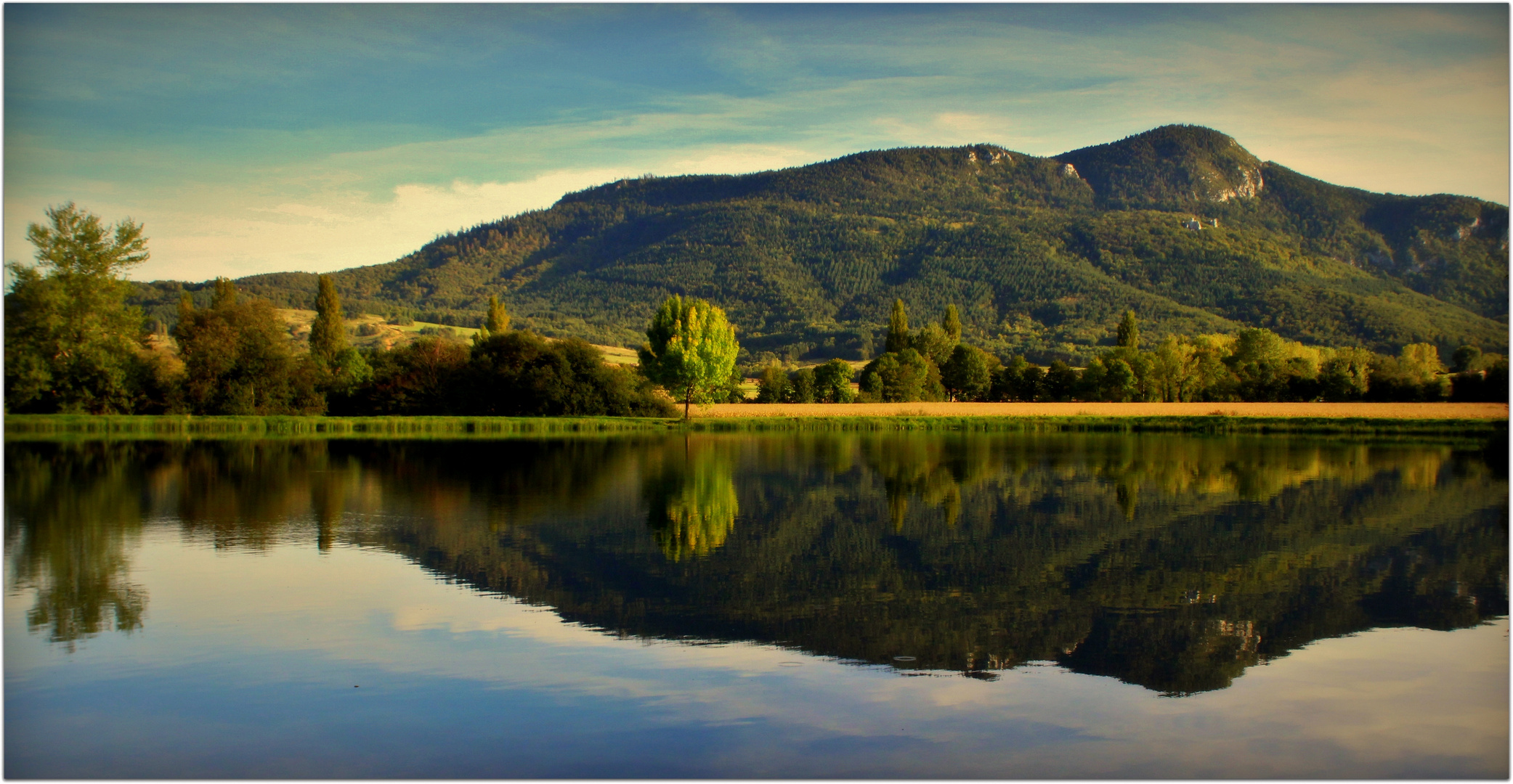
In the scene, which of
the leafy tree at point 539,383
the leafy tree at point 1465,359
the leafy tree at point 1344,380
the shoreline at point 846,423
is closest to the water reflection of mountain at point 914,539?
the shoreline at point 846,423

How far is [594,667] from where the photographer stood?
977 cm

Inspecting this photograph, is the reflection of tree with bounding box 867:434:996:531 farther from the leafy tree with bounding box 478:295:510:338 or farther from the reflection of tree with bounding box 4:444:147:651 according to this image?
the leafy tree with bounding box 478:295:510:338

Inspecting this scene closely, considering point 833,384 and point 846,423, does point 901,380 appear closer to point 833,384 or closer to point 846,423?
point 833,384

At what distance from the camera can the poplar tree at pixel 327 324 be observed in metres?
78.5

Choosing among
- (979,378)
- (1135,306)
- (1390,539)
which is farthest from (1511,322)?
(1135,306)

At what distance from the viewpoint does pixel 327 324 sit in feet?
261

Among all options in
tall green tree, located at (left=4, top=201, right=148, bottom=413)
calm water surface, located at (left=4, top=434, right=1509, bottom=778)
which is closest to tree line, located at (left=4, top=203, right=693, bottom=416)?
tall green tree, located at (left=4, top=201, right=148, bottom=413)

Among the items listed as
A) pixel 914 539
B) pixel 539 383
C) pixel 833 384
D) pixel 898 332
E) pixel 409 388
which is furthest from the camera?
pixel 898 332

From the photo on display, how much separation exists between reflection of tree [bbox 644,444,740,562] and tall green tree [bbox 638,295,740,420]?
3124 cm

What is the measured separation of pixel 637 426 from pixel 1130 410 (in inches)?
1382

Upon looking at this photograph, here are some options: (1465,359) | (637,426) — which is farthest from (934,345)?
(1465,359)

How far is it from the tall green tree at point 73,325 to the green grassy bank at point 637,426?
2.25 metres

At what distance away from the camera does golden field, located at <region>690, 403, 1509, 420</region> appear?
5719 cm

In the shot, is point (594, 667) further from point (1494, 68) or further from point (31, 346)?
point (31, 346)
